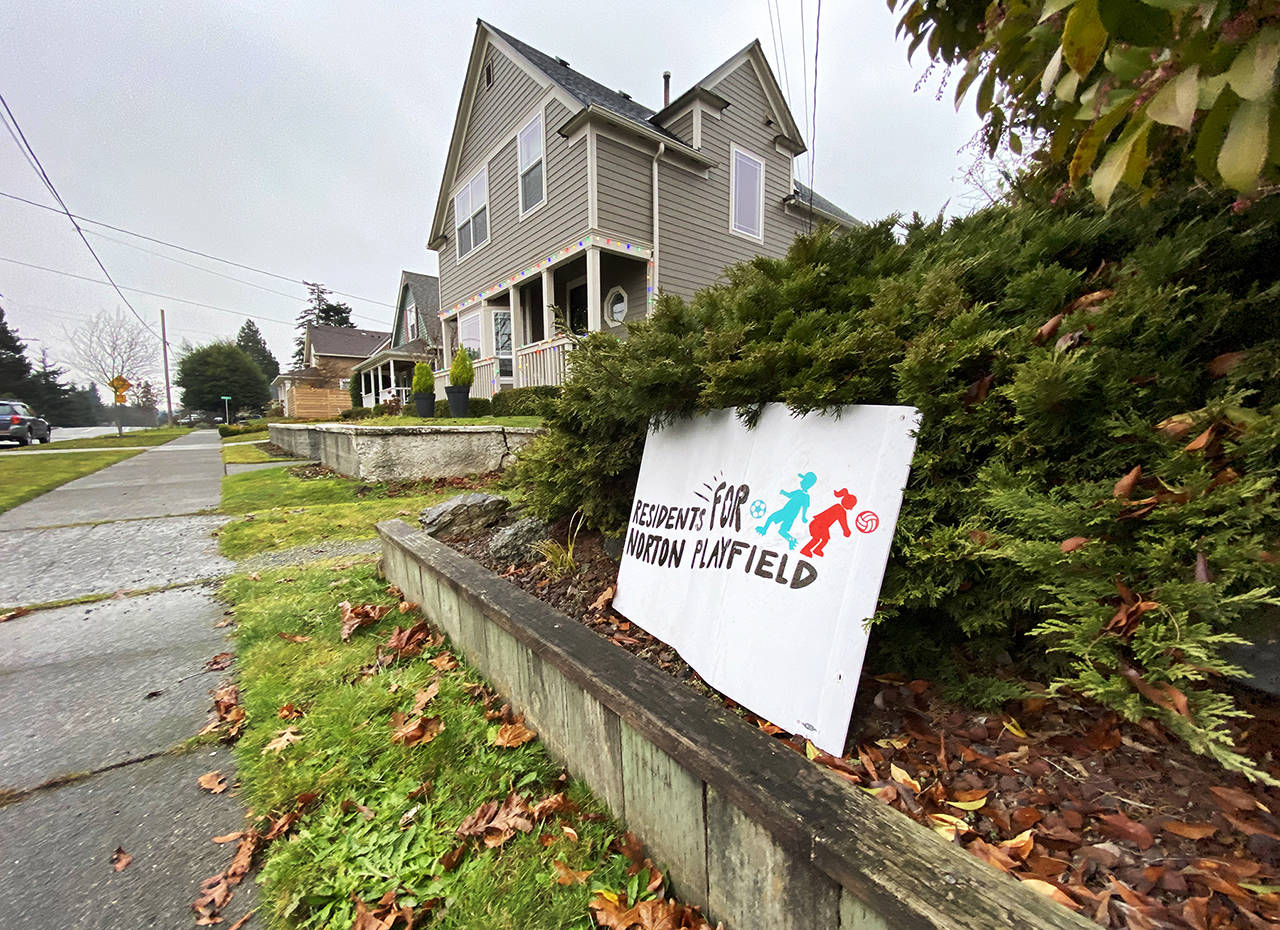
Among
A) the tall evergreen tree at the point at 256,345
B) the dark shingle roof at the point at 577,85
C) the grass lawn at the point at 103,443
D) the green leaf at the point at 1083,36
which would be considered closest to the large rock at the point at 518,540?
the green leaf at the point at 1083,36

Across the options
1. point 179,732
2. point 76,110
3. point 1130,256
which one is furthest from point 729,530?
point 76,110

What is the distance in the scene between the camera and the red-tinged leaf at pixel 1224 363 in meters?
1.03

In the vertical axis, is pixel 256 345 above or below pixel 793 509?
above

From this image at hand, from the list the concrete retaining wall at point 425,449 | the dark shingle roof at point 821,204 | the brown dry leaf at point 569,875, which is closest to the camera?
the brown dry leaf at point 569,875

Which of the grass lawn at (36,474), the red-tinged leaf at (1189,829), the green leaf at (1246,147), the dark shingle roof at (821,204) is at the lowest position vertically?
the grass lawn at (36,474)

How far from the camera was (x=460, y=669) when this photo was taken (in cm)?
218

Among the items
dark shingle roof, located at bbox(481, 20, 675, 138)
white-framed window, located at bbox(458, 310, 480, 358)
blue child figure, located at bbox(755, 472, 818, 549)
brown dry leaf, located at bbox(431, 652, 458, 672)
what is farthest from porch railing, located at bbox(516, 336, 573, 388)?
blue child figure, located at bbox(755, 472, 818, 549)

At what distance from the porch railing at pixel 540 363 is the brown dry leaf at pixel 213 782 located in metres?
7.47

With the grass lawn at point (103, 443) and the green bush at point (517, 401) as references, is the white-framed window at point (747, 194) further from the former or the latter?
the grass lawn at point (103, 443)

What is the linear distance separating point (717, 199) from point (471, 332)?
635 centimetres

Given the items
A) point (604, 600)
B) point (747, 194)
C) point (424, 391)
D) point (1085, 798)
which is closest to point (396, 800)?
point (604, 600)

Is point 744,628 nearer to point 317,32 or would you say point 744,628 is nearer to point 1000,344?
point 1000,344

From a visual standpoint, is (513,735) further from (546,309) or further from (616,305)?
(616,305)

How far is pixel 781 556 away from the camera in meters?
1.52
